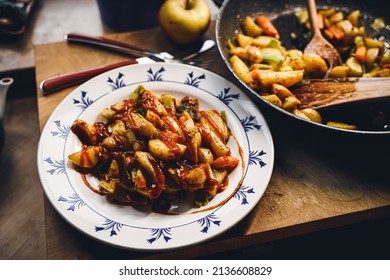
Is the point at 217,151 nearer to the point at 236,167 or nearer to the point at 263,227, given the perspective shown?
the point at 236,167

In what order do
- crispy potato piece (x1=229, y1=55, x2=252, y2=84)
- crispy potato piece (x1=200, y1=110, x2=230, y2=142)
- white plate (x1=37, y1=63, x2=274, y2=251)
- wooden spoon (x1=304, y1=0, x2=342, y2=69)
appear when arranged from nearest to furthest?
white plate (x1=37, y1=63, x2=274, y2=251) < crispy potato piece (x1=200, y1=110, x2=230, y2=142) < crispy potato piece (x1=229, y1=55, x2=252, y2=84) < wooden spoon (x1=304, y1=0, x2=342, y2=69)

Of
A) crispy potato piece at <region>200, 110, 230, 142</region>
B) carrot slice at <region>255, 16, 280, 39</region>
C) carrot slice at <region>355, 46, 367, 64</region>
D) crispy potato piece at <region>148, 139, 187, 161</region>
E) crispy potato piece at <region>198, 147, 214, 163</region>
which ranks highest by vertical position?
carrot slice at <region>255, 16, 280, 39</region>

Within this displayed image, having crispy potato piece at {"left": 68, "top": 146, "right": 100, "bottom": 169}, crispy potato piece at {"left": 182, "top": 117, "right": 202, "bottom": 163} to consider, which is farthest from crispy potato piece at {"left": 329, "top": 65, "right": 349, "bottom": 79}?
crispy potato piece at {"left": 68, "top": 146, "right": 100, "bottom": 169}

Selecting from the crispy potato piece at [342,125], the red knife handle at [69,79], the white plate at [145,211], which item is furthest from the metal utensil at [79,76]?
the crispy potato piece at [342,125]

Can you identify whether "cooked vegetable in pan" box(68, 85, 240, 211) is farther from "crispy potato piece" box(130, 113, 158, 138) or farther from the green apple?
the green apple

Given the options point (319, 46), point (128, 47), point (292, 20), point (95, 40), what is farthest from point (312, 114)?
point (95, 40)

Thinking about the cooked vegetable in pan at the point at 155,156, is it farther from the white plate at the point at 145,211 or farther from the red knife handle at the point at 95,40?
the red knife handle at the point at 95,40

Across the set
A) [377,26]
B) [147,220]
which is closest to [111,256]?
[147,220]
